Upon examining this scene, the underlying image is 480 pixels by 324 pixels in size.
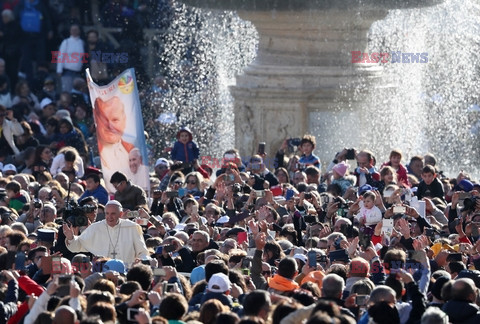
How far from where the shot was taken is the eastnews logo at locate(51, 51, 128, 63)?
26855 millimetres

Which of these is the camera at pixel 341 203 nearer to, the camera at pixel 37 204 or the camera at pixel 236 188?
the camera at pixel 236 188

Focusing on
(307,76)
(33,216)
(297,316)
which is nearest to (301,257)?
(297,316)

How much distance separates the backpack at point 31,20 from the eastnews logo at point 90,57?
0.66 meters

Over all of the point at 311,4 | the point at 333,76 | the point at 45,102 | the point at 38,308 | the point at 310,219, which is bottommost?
the point at 45,102

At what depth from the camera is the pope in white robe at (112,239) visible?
1473cm

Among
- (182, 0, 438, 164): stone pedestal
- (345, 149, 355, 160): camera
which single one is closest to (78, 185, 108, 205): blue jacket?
(345, 149, 355, 160): camera

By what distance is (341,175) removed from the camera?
61.9 feet

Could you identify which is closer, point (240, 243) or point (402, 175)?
point (240, 243)

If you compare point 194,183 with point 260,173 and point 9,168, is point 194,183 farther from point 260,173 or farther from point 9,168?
point 9,168

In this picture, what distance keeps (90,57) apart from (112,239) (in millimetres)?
13135

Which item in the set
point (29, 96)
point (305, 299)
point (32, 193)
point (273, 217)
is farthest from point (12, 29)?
point (305, 299)

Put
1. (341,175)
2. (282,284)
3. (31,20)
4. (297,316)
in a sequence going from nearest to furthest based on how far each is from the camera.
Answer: (297,316) < (282,284) < (341,175) < (31,20)

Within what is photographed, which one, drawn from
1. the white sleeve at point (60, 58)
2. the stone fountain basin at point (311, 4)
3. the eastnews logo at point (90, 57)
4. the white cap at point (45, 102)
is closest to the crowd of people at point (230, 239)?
the stone fountain basin at point (311, 4)

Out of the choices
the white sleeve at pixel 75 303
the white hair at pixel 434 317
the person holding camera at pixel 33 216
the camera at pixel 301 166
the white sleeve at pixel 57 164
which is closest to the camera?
the white hair at pixel 434 317
